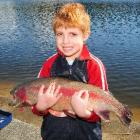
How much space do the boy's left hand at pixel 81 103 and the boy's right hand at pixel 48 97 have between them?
8.6 inches

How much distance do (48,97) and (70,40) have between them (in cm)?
86

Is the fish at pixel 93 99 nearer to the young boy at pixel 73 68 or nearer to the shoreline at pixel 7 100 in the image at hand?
the young boy at pixel 73 68

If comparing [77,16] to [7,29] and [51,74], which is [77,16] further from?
[7,29]

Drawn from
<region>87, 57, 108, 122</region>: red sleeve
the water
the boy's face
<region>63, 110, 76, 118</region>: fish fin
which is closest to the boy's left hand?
<region>63, 110, 76, 118</region>: fish fin

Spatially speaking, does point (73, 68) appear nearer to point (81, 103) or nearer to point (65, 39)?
point (65, 39)

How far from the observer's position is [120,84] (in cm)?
1978

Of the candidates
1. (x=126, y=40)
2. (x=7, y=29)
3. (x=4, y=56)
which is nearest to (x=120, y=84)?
(x=4, y=56)

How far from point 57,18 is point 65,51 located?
46 cm

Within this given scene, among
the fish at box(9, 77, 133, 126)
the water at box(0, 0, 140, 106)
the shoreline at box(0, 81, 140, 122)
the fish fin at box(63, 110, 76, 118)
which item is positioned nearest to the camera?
the fish at box(9, 77, 133, 126)

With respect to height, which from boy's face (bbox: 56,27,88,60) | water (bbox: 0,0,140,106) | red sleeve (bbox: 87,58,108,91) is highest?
boy's face (bbox: 56,27,88,60)

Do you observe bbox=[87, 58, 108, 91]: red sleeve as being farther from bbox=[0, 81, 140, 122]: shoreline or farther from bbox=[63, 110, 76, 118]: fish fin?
bbox=[0, 81, 140, 122]: shoreline

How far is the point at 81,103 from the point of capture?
4.05 m

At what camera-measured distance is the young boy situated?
4477 mm

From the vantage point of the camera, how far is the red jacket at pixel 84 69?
4.51 meters
